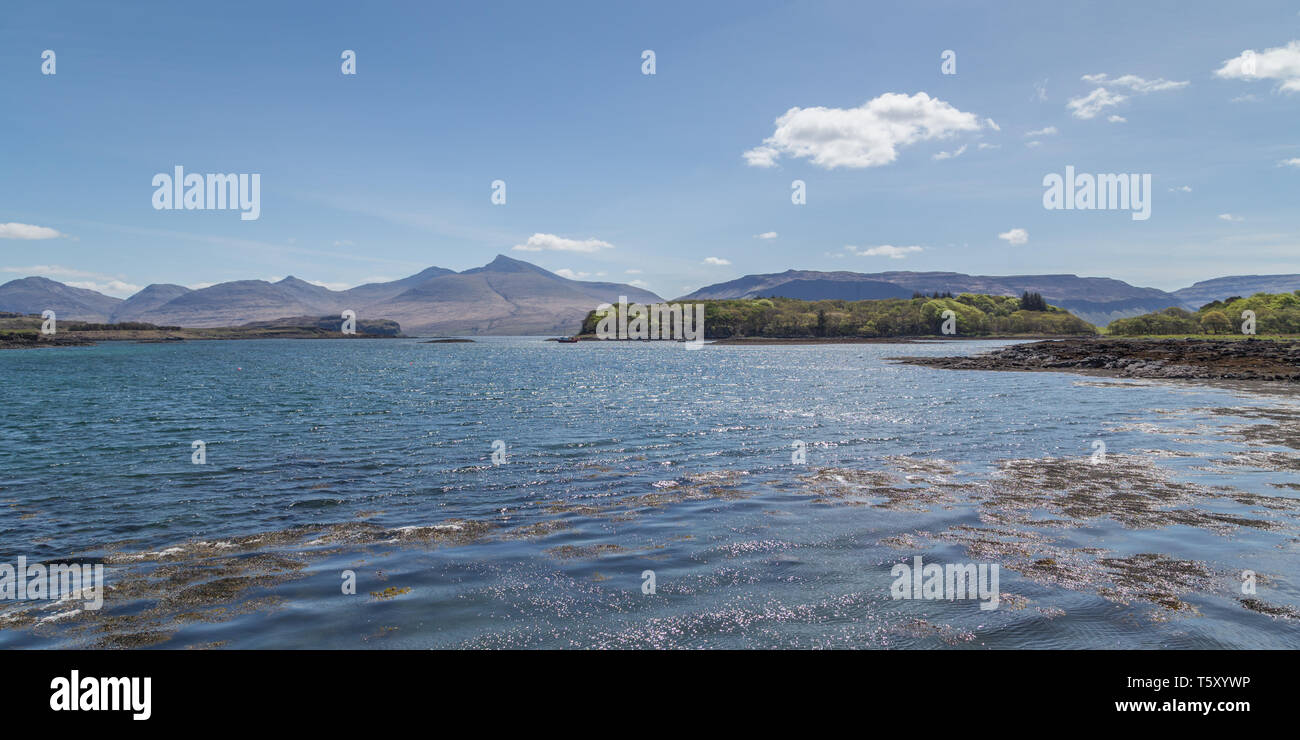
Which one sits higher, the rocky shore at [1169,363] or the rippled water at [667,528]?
the rocky shore at [1169,363]

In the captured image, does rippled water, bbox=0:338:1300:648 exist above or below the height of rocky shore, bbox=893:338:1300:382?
below

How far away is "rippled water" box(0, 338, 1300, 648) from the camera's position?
1064cm

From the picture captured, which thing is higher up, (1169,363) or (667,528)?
(1169,363)

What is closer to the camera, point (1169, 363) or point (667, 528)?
point (667, 528)

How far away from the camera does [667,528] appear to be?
17031 millimetres

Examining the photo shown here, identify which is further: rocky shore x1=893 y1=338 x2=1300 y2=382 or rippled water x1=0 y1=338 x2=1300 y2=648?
rocky shore x1=893 y1=338 x2=1300 y2=382

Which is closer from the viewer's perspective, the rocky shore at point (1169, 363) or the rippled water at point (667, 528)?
the rippled water at point (667, 528)

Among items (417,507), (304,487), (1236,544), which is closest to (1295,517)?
(1236,544)

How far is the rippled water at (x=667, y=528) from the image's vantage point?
10.6 metres
